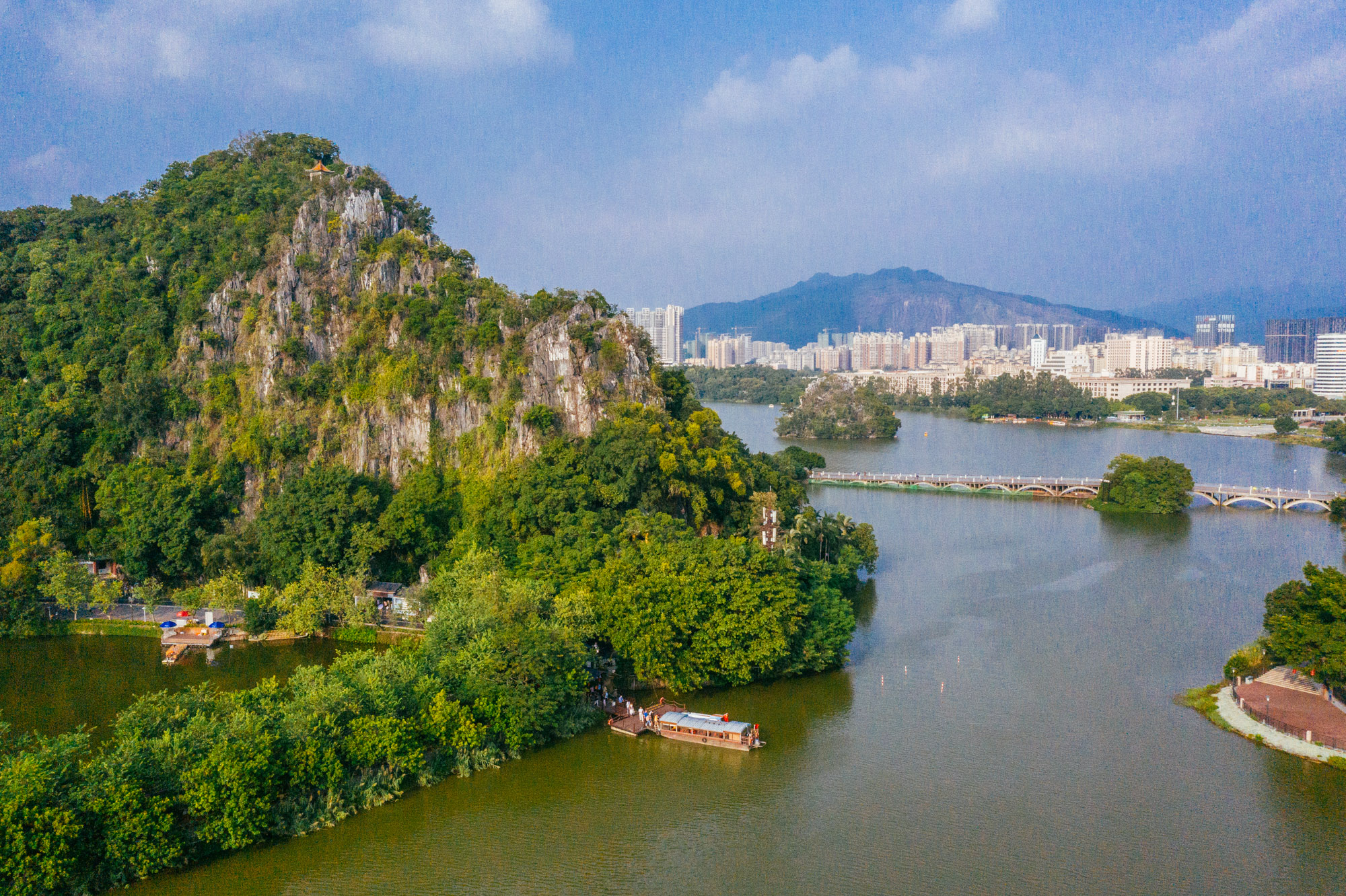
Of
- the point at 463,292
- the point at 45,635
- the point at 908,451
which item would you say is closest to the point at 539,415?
the point at 463,292

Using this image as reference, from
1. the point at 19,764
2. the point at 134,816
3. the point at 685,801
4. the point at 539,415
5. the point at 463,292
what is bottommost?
the point at 685,801

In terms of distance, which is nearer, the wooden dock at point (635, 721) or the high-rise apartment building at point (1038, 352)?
the wooden dock at point (635, 721)

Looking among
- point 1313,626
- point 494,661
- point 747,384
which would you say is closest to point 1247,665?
point 1313,626

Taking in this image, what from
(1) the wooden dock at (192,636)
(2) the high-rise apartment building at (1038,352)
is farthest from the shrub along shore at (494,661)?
(2) the high-rise apartment building at (1038,352)

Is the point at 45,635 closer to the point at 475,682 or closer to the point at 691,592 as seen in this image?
the point at 475,682

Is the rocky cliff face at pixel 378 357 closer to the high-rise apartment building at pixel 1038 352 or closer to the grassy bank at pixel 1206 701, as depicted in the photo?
the grassy bank at pixel 1206 701

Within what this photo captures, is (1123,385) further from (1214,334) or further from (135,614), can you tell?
(1214,334)

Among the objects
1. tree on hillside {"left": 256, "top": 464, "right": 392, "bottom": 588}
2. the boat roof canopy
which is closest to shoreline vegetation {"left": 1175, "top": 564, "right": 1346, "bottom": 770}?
the boat roof canopy
